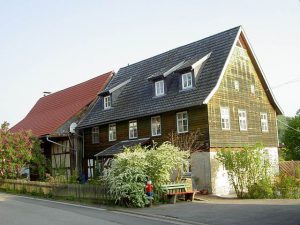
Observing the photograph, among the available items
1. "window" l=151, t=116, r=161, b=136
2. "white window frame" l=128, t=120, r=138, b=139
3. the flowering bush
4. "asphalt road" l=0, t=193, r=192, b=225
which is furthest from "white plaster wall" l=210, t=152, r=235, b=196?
"asphalt road" l=0, t=193, r=192, b=225

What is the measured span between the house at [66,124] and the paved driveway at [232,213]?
17.8 meters

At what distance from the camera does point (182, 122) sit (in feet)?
85.4

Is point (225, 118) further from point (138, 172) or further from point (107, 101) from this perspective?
point (107, 101)

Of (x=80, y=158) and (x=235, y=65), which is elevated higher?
(x=235, y=65)

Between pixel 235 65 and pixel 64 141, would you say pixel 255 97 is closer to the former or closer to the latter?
pixel 235 65

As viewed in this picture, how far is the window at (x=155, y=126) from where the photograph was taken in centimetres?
2767

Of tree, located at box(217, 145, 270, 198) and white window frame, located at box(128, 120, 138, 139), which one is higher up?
white window frame, located at box(128, 120, 138, 139)

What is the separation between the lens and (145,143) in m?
27.7

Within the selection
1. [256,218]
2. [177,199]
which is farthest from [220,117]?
[256,218]

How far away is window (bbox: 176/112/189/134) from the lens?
25.7 meters

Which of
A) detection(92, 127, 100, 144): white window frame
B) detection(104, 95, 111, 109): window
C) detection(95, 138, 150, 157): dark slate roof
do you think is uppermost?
detection(104, 95, 111, 109): window

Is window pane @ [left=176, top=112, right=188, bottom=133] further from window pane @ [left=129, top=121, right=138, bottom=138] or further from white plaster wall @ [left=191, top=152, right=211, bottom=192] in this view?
window pane @ [left=129, top=121, right=138, bottom=138]

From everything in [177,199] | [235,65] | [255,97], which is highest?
[235,65]

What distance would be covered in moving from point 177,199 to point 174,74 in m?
10.7
